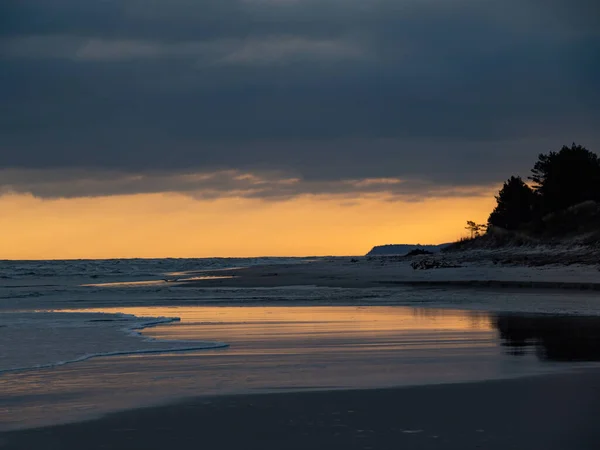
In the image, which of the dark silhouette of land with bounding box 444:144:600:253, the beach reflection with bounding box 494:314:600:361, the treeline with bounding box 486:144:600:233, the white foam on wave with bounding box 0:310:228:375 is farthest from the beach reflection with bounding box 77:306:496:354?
the treeline with bounding box 486:144:600:233

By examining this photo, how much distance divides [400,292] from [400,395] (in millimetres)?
24249

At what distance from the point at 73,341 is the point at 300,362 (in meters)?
5.32

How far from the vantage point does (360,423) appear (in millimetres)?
8070

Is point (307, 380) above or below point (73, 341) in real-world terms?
below

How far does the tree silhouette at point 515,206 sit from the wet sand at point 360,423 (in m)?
79.2

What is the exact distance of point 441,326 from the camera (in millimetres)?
18031

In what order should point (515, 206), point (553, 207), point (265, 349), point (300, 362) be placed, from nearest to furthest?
1. point (300, 362)
2. point (265, 349)
3. point (553, 207)
4. point (515, 206)

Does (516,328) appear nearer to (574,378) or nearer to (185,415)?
(574,378)

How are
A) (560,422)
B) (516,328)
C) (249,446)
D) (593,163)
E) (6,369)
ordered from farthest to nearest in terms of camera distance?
1. (593,163)
2. (516,328)
3. (6,369)
4. (560,422)
5. (249,446)

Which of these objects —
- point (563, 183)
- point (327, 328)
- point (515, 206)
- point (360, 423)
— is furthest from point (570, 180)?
point (360, 423)

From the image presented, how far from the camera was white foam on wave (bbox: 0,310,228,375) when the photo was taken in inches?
523

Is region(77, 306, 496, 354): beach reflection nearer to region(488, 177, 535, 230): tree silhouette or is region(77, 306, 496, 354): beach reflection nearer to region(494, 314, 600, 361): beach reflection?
region(494, 314, 600, 361): beach reflection

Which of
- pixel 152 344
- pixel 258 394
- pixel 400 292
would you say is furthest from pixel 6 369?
pixel 400 292

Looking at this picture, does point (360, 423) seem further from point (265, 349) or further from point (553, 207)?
point (553, 207)
